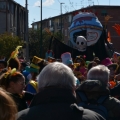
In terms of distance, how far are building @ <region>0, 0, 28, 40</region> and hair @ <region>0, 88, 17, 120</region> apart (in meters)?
59.5

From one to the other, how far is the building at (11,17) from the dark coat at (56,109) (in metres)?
58.7

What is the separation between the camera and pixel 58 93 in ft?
11.0

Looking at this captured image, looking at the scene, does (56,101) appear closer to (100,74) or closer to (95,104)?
(95,104)

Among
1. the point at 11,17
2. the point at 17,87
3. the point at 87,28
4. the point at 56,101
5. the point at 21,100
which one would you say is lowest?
the point at 21,100

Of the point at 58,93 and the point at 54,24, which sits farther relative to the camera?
the point at 54,24

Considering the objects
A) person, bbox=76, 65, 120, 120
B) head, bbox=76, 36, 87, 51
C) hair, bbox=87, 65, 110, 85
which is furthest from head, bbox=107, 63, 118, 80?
head, bbox=76, 36, 87, 51

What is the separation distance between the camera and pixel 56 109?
10.8ft

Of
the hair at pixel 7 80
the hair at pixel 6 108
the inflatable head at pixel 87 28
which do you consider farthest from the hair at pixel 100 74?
the inflatable head at pixel 87 28

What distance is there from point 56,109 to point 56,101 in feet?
0.20

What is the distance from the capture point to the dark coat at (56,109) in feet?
10.8

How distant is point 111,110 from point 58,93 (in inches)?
46.7

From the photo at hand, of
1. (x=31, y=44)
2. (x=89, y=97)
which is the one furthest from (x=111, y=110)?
(x=31, y=44)

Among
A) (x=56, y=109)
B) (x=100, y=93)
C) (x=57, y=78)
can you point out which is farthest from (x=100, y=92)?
(x=56, y=109)

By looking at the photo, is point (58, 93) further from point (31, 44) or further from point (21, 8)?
point (21, 8)
